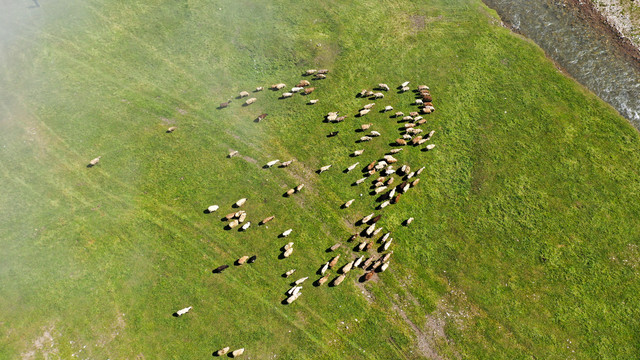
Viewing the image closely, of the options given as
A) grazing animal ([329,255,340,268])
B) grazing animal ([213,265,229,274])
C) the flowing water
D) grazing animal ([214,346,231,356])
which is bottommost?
grazing animal ([214,346,231,356])

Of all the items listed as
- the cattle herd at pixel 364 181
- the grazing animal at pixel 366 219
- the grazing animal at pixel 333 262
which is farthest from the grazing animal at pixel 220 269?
the grazing animal at pixel 366 219

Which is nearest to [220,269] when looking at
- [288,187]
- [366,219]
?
[288,187]

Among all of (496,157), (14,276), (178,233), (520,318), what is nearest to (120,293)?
(178,233)

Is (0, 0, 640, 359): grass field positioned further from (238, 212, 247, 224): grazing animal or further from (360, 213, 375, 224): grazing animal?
(360, 213, 375, 224): grazing animal

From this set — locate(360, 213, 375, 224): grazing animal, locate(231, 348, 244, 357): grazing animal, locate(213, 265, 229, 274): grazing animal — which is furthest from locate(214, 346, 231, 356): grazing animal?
locate(360, 213, 375, 224): grazing animal

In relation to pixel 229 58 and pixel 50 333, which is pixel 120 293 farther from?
pixel 229 58

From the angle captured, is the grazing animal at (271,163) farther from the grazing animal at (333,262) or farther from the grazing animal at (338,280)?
the grazing animal at (338,280)

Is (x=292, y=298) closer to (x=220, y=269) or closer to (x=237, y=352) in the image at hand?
(x=237, y=352)
